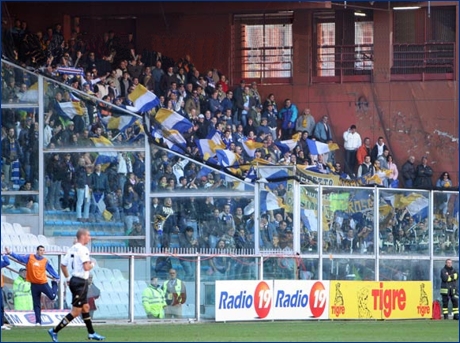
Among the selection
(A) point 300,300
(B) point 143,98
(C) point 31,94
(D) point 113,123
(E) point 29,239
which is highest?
(B) point 143,98

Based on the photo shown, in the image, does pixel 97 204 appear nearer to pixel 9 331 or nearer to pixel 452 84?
pixel 9 331

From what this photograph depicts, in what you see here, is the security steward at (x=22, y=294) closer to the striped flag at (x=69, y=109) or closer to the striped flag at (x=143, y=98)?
the striped flag at (x=69, y=109)

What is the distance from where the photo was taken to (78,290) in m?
20.5

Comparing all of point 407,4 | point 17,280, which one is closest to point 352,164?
point 407,4

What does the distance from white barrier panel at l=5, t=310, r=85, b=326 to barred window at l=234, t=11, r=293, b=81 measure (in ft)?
54.2

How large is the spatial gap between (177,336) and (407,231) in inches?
447

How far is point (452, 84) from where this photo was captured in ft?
133

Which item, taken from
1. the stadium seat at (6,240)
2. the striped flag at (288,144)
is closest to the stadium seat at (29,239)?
the stadium seat at (6,240)

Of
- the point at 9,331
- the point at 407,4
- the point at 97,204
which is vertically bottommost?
the point at 9,331

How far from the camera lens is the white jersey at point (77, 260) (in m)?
20.3

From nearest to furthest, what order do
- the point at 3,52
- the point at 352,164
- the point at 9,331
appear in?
the point at 9,331 → the point at 3,52 → the point at 352,164

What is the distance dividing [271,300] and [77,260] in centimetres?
901

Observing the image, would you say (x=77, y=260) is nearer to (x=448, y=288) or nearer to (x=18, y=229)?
(x=18, y=229)

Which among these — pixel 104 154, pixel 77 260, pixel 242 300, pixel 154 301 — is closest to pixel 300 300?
pixel 242 300
